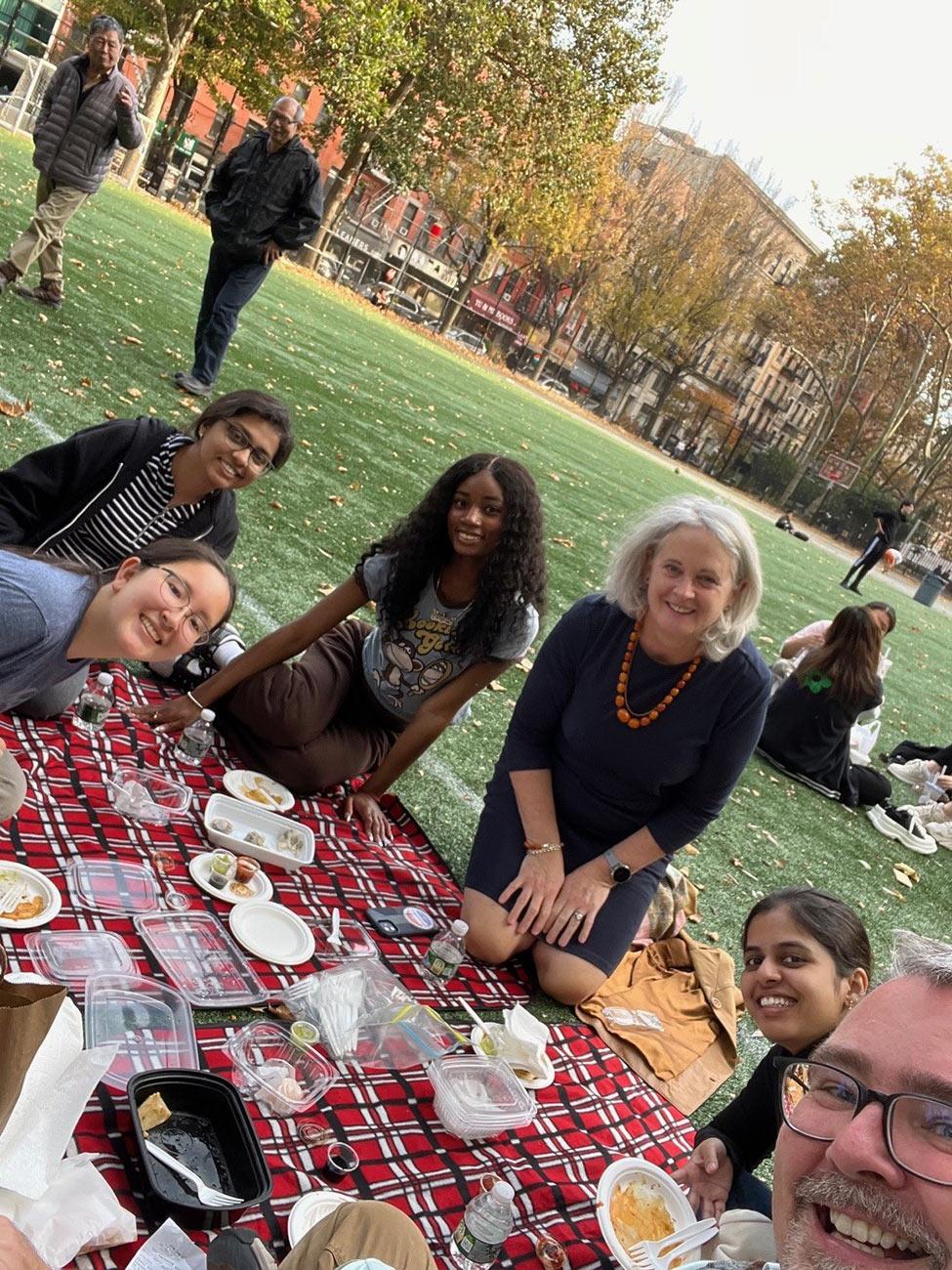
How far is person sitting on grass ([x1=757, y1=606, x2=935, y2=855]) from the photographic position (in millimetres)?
7043

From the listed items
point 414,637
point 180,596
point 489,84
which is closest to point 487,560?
point 414,637

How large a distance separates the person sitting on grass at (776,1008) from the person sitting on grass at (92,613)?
204 centimetres

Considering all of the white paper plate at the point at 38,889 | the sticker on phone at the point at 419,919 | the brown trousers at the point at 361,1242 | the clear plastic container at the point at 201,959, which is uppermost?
the brown trousers at the point at 361,1242

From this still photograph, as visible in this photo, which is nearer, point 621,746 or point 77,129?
point 621,746

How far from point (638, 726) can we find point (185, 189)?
40609mm

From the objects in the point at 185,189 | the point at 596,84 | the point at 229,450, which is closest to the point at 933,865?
the point at 229,450

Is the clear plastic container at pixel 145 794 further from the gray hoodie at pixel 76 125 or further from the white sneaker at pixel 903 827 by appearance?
the gray hoodie at pixel 76 125

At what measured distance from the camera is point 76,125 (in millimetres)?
8703

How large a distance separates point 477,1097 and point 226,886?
1.10m

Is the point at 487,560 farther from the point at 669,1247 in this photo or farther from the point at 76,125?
the point at 76,125

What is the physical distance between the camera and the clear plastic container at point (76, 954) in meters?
2.67

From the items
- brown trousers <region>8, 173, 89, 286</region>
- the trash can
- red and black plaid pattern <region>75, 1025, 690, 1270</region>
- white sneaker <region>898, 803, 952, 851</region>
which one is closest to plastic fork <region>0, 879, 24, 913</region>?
red and black plaid pattern <region>75, 1025, 690, 1270</region>

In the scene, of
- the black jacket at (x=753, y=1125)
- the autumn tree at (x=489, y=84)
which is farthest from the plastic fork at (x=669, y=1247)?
the autumn tree at (x=489, y=84)

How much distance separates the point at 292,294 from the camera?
23.8 m
